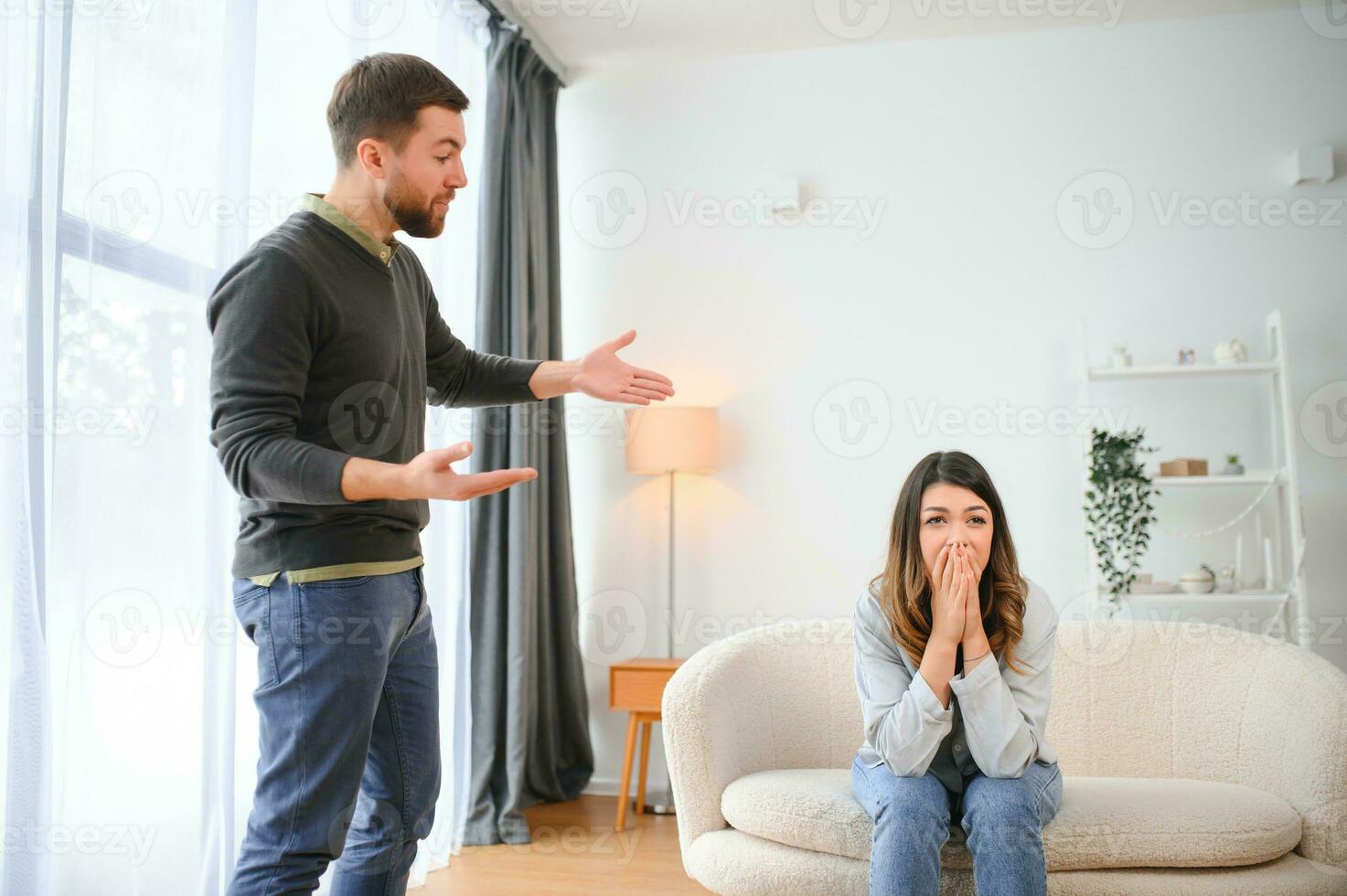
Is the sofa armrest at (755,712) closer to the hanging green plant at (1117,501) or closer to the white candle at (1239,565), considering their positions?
the hanging green plant at (1117,501)

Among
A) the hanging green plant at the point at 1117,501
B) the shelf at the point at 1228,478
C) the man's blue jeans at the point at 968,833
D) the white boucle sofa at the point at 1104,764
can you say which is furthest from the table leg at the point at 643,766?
the shelf at the point at 1228,478

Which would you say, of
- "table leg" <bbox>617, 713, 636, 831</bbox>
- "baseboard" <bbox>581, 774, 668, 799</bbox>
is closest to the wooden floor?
"table leg" <bbox>617, 713, 636, 831</bbox>

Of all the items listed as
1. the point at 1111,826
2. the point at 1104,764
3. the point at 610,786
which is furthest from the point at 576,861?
the point at 1111,826

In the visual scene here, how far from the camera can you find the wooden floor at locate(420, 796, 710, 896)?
2670 mm

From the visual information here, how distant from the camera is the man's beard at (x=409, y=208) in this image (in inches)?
57.6

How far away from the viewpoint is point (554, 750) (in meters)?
3.51

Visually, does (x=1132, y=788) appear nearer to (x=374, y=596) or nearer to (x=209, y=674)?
(x=374, y=596)

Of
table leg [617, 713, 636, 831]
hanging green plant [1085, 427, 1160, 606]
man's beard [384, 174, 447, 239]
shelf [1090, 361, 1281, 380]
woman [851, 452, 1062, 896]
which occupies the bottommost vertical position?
table leg [617, 713, 636, 831]

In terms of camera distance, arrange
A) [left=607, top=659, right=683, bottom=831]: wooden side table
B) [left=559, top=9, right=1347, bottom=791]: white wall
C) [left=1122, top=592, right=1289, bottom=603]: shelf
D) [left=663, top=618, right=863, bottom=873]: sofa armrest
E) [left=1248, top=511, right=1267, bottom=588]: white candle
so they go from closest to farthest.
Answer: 1. [left=663, top=618, right=863, bottom=873]: sofa armrest
2. [left=1122, top=592, right=1289, bottom=603]: shelf
3. [left=607, top=659, right=683, bottom=831]: wooden side table
4. [left=1248, top=511, right=1267, bottom=588]: white candle
5. [left=559, top=9, right=1347, bottom=791]: white wall

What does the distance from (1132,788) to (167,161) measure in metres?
2.25

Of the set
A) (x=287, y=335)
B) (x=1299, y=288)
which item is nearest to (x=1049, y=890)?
(x=287, y=335)

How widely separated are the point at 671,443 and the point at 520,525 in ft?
1.93

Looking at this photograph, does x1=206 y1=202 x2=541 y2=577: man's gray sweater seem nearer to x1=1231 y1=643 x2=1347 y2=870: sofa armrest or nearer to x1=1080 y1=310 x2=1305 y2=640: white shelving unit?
x1=1231 y1=643 x2=1347 y2=870: sofa armrest

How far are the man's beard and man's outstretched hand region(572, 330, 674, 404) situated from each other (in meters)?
0.35
